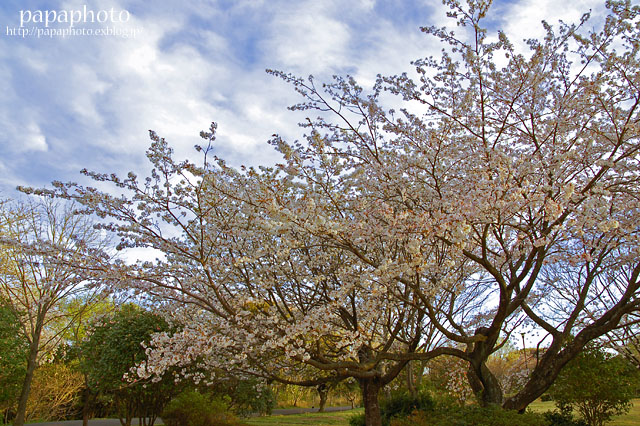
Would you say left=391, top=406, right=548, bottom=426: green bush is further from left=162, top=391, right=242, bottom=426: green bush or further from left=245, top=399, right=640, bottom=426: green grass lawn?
left=245, top=399, right=640, bottom=426: green grass lawn

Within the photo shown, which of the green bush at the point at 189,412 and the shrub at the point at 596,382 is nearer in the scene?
the shrub at the point at 596,382

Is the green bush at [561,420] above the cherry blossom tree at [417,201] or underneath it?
underneath

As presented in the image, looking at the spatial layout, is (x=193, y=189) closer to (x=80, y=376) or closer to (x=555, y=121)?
(x=555, y=121)

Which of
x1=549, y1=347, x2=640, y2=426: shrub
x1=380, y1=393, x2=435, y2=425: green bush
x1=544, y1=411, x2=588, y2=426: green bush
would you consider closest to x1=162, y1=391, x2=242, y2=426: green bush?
x1=380, y1=393, x2=435, y2=425: green bush

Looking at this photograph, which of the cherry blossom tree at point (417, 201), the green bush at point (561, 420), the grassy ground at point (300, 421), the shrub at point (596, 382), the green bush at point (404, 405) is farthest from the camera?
the grassy ground at point (300, 421)

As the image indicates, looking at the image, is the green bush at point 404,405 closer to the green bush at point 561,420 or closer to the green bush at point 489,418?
the green bush at point 561,420

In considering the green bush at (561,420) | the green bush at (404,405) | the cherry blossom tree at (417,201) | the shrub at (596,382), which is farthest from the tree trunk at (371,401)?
the shrub at (596,382)

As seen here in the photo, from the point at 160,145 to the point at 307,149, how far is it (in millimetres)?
1848

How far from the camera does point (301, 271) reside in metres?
6.33

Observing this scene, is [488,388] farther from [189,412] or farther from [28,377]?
[28,377]

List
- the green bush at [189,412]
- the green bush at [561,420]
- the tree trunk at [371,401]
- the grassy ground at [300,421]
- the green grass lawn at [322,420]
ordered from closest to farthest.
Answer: the tree trunk at [371,401], the green bush at [561,420], the green bush at [189,412], the green grass lawn at [322,420], the grassy ground at [300,421]

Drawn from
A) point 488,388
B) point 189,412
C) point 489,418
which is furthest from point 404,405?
point 489,418

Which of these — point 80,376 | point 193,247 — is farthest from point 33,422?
point 193,247

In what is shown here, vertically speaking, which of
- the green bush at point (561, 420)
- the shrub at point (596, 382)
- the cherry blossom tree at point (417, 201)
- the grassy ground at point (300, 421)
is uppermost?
the cherry blossom tree at point (417, 201)
